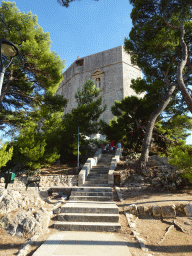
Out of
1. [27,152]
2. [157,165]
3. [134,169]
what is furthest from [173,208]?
[27,152]

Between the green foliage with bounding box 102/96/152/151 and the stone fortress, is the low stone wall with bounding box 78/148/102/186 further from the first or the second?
the stone fortress

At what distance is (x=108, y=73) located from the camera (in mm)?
24125

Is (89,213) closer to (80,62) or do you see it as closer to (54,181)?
(54,181)

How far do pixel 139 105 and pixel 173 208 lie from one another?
8.16m

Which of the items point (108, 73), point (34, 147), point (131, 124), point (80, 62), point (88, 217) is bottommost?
point (88, 217)

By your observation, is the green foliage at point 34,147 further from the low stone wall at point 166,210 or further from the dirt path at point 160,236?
the low stone wall at point 166,210

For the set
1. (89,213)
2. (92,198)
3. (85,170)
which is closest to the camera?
(89,213)

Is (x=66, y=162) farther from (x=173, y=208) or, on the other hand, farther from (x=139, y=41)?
(x=139, y=41)

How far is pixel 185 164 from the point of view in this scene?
5.30 m

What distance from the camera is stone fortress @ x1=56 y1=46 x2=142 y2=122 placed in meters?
22.7

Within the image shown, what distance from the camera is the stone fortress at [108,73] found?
2270 centimetres

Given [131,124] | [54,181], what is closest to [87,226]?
[54,181]

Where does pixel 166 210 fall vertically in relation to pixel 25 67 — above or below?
below

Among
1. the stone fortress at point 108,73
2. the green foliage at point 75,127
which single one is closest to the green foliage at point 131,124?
the green foliage at point 75,127
